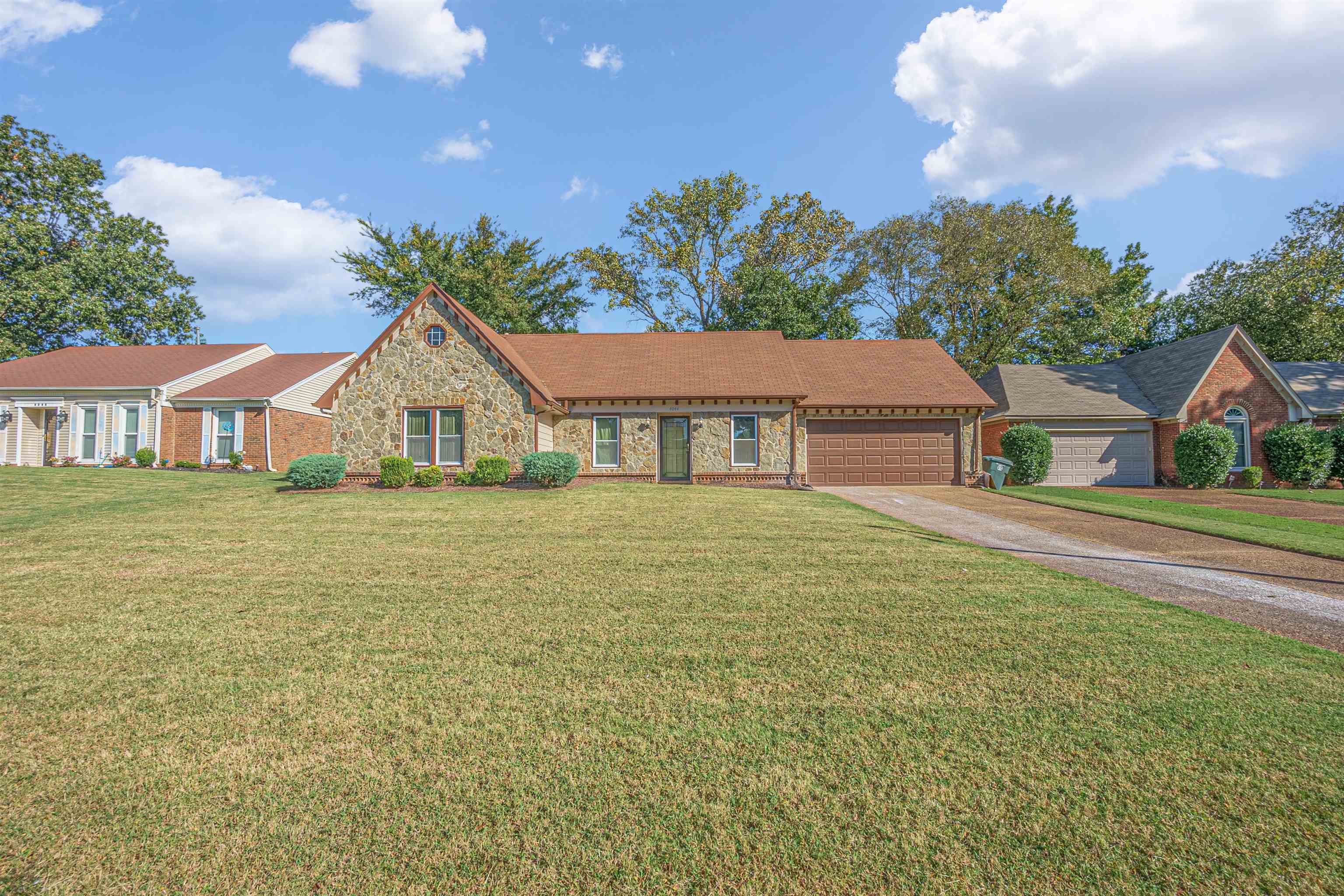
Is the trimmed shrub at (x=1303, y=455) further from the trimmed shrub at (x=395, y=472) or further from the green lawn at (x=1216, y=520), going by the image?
the trimmed shrub at (x=395, y=472)

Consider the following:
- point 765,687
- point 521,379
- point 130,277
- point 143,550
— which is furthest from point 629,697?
point 130,277

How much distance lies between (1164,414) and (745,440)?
1640 cm

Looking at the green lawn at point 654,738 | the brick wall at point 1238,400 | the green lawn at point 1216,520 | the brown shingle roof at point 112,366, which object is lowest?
the green lawn at point 654,738

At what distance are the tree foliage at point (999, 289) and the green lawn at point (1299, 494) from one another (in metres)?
13.4

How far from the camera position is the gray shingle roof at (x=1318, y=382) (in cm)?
2306

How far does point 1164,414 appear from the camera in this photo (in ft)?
74.2

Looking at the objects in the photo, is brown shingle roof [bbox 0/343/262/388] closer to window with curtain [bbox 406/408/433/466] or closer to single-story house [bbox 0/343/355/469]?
single-story house [bbox 0/343/355/469]

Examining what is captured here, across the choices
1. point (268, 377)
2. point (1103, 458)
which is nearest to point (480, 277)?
point (268, 377)

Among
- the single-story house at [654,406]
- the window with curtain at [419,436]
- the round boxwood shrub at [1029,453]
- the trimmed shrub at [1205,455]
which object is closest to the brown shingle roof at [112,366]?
the single-story house at [654,406]

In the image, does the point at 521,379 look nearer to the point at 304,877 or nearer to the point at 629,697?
the point at 629,697

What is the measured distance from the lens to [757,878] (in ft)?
8.55

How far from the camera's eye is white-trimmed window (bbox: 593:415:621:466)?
20.2m

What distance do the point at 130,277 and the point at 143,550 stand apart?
120 feet

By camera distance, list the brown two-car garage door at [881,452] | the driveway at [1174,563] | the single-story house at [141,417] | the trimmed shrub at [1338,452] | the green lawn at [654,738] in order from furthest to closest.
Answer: the single-story house at [141,417]
the trimmed shrub at [1338,452]
the brown two-car garage door at [881,452]
the driveway at [1174,563]
the green lawn at [654,738]
